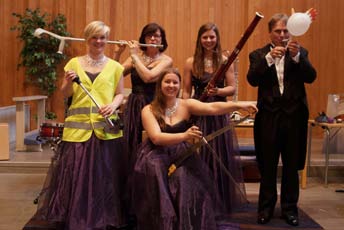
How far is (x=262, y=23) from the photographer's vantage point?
6816 millimetres

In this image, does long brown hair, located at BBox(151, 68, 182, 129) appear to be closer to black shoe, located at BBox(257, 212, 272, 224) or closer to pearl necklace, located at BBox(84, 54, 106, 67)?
pearl necklace, located at BBox(84, 54, 106, 67)

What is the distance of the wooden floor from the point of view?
3.78 meters

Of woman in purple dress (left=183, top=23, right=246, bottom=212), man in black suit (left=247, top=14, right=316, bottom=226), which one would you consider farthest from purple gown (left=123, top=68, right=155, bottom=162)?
man in black suit (left=247, top=14, right=316, bottom=226)

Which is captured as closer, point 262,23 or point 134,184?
point 134,184

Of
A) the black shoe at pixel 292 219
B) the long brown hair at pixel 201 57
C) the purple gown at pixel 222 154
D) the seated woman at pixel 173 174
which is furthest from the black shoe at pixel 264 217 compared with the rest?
the long brown hair at pixel 201 57

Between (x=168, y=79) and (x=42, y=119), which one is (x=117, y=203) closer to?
(x=168, y=79)

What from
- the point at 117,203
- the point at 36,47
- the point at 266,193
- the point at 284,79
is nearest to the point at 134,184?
the point at 117,203

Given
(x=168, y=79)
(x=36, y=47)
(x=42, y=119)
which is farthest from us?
(x=36, y=47)

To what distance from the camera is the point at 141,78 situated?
3.32 metres

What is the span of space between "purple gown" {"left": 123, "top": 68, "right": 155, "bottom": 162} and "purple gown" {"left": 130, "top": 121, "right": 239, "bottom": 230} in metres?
0.39

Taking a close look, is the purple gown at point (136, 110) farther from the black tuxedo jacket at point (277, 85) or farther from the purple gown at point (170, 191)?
the black tuxedo jacket at point (277, 85)

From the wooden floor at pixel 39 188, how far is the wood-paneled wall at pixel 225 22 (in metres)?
1.28

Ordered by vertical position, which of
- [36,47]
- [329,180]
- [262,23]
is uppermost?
[262,23]

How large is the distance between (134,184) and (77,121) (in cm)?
54
